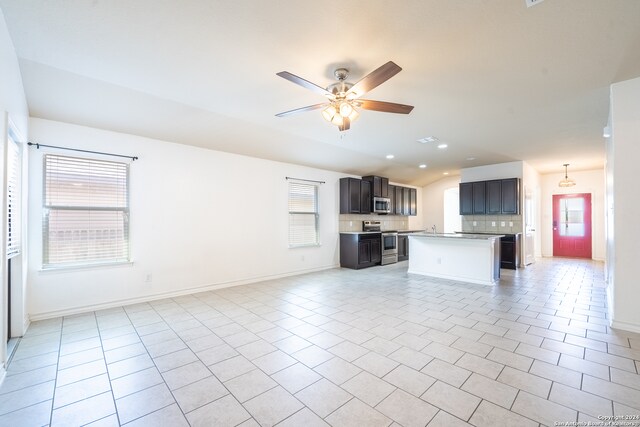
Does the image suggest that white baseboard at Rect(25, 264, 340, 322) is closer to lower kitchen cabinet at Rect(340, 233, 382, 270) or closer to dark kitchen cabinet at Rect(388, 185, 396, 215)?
lower kitchen cabinet at Rect(340, 233, 382, 270)

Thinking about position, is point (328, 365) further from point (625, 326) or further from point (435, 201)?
point (435, 201)

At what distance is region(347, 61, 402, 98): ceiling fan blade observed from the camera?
83.4 inches

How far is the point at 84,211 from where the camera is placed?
3.83m

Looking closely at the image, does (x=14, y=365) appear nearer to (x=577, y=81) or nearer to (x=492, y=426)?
(x=492, y=426)

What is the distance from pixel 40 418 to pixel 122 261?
2609mm

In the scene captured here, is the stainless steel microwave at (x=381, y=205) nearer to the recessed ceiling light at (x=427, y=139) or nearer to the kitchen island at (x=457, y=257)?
the kitchen island at (x=457, y=257)

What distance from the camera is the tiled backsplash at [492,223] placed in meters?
6.96

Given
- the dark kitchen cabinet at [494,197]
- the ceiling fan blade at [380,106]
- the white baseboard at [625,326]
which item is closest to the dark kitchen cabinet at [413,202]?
the dark kitchen cabinet at [494,197]

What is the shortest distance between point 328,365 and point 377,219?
6.44 m

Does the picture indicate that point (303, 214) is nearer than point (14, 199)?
Result: No

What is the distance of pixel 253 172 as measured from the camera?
5.57m

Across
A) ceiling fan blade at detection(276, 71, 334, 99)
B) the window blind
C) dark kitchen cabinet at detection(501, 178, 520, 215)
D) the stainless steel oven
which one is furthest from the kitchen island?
the window blind

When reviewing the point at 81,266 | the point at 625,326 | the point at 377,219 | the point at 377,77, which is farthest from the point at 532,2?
the point at 377,219

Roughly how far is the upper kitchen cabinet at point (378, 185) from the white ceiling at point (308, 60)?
128 inches
